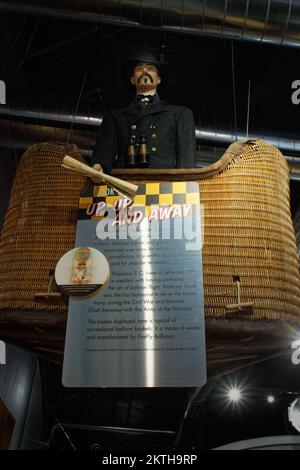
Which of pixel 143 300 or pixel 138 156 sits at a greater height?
pixel 138 156

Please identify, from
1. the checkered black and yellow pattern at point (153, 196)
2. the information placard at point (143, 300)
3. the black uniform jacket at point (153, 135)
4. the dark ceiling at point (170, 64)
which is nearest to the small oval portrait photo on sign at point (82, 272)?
the information placard at point (143, 300)

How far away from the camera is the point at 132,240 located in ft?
3.71

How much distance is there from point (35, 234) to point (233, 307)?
1.97 feet

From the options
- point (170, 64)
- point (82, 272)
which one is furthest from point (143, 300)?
point (170, 64)

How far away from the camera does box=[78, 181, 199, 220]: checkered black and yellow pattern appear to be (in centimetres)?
117

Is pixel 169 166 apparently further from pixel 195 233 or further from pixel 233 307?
pixel 233 307

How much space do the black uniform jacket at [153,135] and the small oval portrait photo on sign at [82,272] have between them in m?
0.51

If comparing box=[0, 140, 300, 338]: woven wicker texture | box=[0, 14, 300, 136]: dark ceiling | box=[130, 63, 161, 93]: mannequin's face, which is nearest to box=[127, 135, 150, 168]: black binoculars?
box=[0, 140, 300, 338]: woven wicker texture

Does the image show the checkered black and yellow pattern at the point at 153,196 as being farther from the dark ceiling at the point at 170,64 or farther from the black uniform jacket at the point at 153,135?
the dark ceiling at the point at 170,64

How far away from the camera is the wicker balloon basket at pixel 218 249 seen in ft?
3.49

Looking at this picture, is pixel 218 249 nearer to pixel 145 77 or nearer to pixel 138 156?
pixel 138 156

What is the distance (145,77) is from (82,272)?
1.20 m

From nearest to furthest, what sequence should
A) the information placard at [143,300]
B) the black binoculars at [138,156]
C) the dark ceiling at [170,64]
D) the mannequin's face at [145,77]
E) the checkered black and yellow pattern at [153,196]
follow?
the information placard at [143,300]
the checkered black and yellow pattern at [153,196]
the black binoculars at [138,156]
the mannequin's face at [145,77]
the dark ceiling at [170,64]

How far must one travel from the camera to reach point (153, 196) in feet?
3.88
